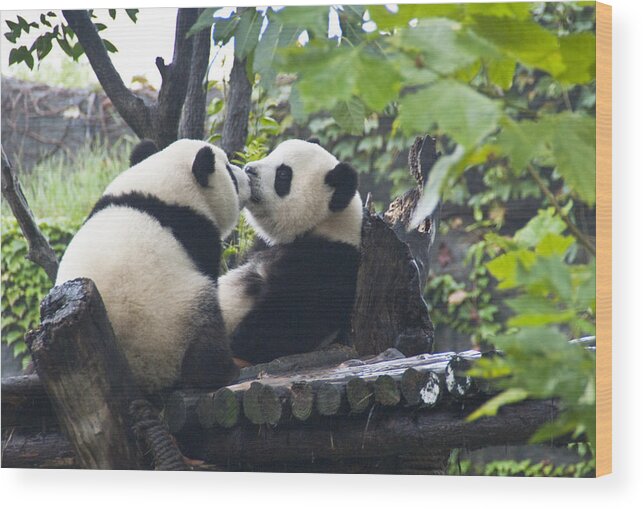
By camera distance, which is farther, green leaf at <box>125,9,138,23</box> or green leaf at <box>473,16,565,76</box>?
green leaf at <box>125,9,138,23</box>

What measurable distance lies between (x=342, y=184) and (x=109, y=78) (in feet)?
3.40

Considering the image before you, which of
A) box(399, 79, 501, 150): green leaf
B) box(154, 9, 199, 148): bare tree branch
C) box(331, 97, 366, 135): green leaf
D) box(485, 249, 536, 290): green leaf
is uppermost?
box(154, 9, 199, 148): bare tree branch

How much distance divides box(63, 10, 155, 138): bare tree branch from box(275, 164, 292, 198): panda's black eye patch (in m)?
0.56

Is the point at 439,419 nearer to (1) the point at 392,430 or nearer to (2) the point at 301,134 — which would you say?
(1) the point at 392,430

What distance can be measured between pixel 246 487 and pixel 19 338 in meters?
1.10

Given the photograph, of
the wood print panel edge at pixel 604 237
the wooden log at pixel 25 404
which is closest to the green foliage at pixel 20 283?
the wooden log at pixel 25 404

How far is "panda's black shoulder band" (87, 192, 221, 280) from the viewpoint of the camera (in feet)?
10.1

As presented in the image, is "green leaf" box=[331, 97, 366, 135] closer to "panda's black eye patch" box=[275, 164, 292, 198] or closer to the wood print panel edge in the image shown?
"panda's black eye patch" box=[275, 164, 292, 198]

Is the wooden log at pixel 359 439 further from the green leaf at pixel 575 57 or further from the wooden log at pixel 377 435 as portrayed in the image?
the green leaf at pixel 575 57

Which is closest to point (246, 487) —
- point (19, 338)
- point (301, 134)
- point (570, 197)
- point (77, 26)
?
point (19, 338)

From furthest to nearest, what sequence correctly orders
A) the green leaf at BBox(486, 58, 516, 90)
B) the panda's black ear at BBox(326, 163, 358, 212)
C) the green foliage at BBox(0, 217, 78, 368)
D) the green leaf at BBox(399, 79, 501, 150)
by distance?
the green foliage at BBox(0, 217, 78, 368) < the panda's black ear at BBox(326, 163, 358, 212) < the green leaf at BBox(486, 58, 516, 90) < the green leaf at BBox(399, 79, 501, 150)

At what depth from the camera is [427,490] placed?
10.3 feet

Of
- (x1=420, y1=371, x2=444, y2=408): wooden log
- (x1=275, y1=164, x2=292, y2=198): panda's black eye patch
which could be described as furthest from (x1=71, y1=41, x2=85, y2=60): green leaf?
(x1=420, y1=371, x2=444, y2=408): wooden log

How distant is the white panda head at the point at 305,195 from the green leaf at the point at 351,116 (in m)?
0.13
